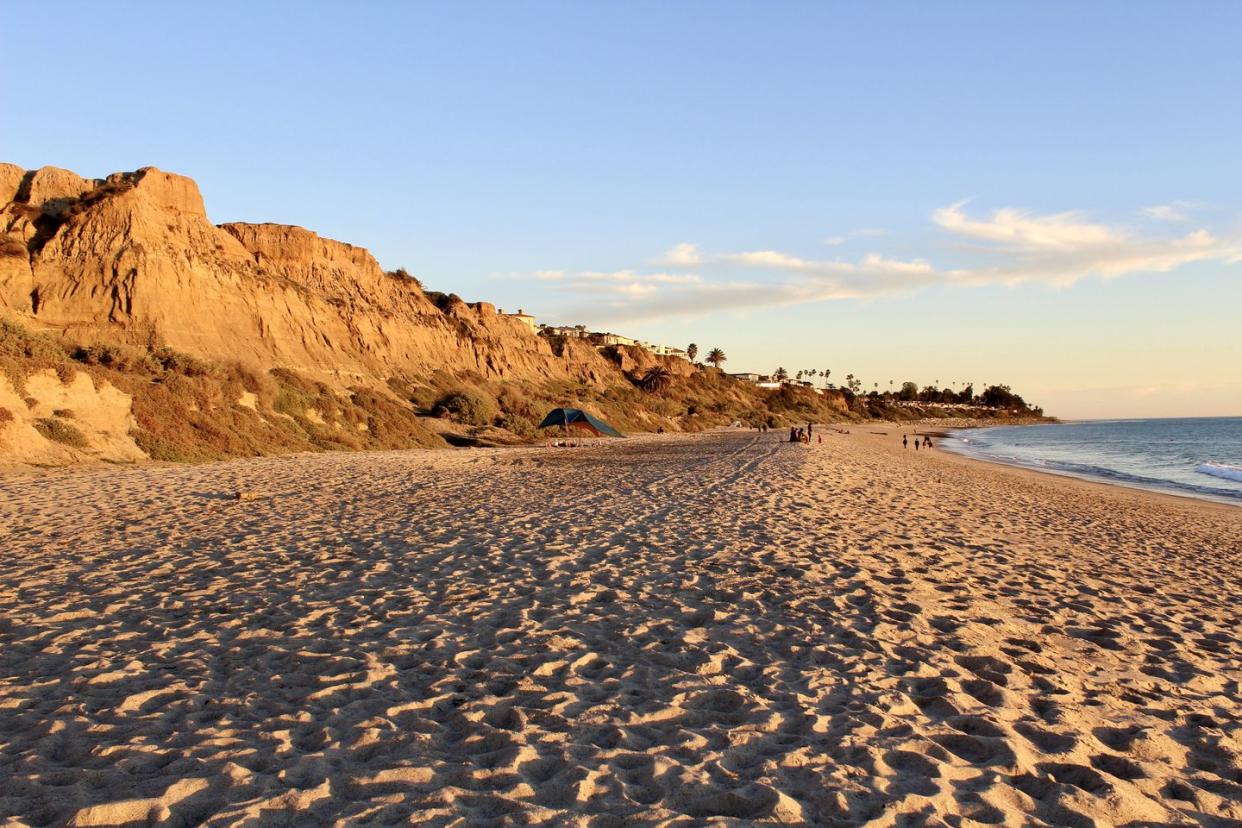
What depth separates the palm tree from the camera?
3273 inches

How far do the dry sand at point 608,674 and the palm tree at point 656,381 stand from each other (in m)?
71.8

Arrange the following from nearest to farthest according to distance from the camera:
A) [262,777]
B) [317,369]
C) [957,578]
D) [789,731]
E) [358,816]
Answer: [358,816]
[262,777]
[789,731]
[957,578]
[317,369]

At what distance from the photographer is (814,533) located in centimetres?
1059

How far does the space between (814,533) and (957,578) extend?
2656 mm

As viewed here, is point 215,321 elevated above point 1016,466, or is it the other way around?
point 215,321

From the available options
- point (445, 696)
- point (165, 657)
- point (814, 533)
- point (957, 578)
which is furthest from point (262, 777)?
point (814, 533)

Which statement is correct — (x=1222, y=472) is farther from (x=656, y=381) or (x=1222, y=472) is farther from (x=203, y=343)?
(x=656, y=381)

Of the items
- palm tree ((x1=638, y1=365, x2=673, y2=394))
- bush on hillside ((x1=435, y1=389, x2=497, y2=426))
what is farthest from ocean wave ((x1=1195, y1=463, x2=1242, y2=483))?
palm tree ((x1=638, y1=365, x2=673, y2=394))

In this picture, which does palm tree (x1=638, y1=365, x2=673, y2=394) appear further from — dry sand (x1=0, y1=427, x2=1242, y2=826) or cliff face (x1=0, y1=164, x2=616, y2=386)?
dry sand (x1=0, y1=427, x2=1242, y2=826)

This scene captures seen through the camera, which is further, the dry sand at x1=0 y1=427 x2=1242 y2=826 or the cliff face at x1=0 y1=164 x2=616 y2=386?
the cliff face at x1=0 y1=164 x2=616 y2=386

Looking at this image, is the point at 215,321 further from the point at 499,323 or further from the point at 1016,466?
the point at 1016,466

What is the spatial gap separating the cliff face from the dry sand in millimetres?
23849

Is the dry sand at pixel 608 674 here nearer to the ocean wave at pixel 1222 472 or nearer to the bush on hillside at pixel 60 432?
the bush on hillside at pixel 60 432

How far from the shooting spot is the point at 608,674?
508cm
